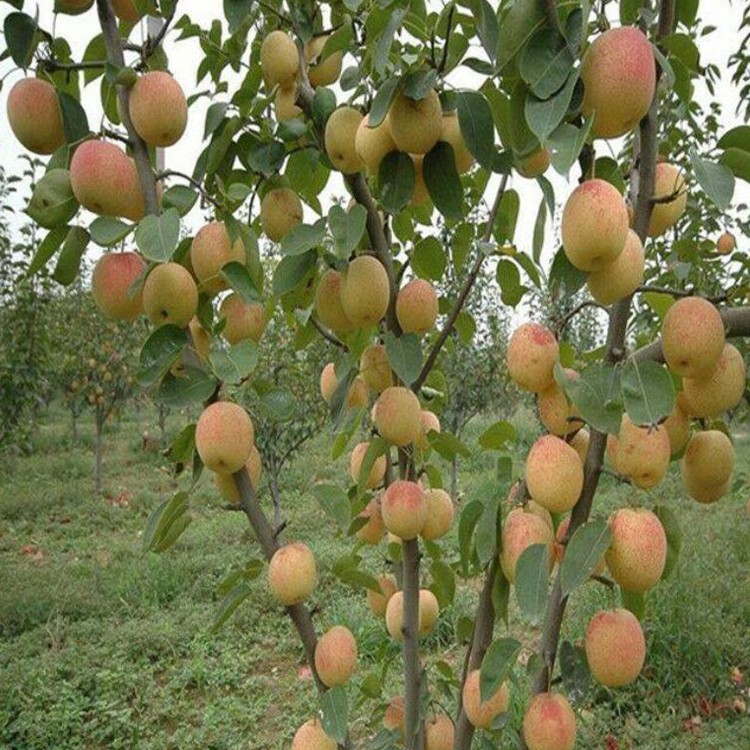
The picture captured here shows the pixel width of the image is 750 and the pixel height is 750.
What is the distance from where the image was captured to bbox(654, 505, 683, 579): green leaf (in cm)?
81

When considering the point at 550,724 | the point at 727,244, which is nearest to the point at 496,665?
the point at 550,724

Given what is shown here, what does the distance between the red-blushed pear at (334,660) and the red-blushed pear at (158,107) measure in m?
0.64

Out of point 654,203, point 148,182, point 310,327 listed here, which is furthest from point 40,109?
point 654,203

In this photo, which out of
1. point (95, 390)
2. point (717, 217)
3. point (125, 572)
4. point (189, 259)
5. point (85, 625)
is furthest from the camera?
point (95, 390)

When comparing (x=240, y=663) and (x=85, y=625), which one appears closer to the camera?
(x=240, y=663)

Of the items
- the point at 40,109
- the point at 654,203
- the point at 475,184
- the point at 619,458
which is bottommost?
the point at 619,458

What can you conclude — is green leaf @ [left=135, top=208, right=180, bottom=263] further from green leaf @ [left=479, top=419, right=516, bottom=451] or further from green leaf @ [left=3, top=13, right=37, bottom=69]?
green leaf @ [left=479, top=419, right=516, bottom=451]

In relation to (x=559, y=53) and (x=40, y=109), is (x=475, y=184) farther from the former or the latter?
(x=40, y=109)

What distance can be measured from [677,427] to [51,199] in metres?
0.71

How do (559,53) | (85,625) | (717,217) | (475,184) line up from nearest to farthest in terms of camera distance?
(559,53)
(475,184)
(717,217)
(85,625)

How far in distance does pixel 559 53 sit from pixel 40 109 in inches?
21.3

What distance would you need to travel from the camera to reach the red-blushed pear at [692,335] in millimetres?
673

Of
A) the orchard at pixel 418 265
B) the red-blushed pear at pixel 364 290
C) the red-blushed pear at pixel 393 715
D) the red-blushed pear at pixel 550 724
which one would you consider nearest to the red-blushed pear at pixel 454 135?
the orchard at pixel 418 265

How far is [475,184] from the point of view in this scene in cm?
107
